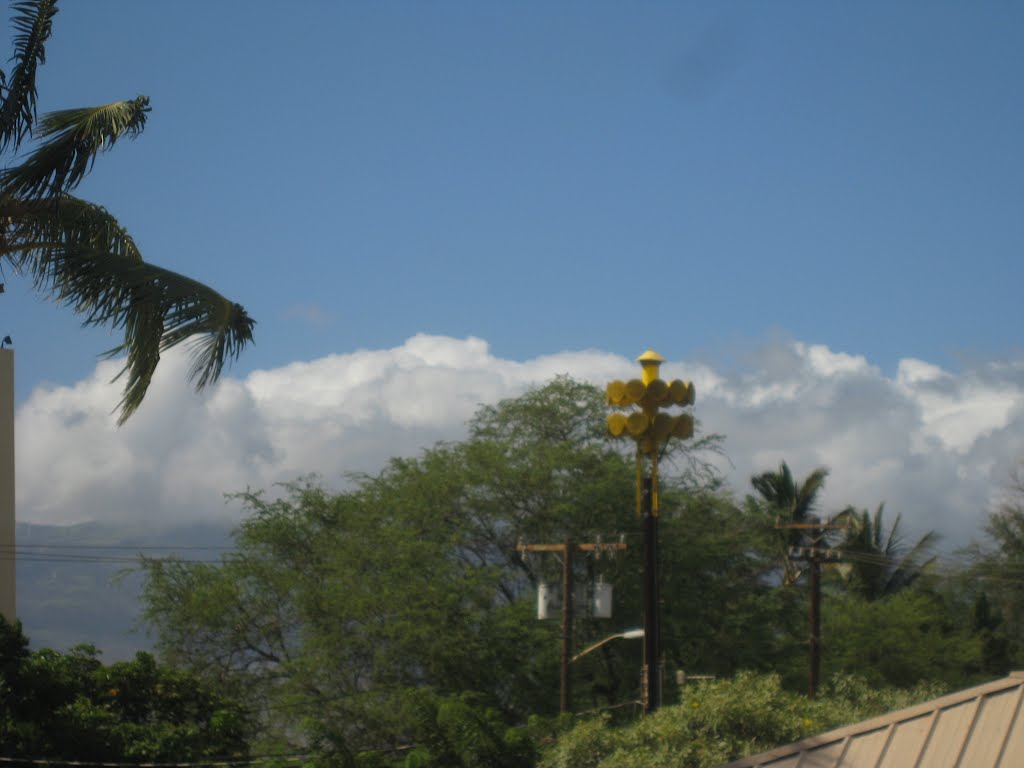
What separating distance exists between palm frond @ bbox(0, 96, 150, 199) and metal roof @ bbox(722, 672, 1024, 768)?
7.26 m

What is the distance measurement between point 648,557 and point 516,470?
75.0 feet

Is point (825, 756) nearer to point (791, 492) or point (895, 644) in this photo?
point (895, 644)

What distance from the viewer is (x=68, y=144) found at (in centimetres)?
991

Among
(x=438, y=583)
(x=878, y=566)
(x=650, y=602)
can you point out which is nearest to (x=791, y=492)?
(x=878, y=566)

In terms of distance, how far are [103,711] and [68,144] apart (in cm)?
921

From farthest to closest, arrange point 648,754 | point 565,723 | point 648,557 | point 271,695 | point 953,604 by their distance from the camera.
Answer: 1. point 953,604
2. point 271,695
3. point 565,723
4. point 648,557
5. point 648,754

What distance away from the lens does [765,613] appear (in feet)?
121

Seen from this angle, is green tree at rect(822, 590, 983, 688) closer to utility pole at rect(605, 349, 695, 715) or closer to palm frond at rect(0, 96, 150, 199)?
utility pole at rect(605, 349, 695, 715)

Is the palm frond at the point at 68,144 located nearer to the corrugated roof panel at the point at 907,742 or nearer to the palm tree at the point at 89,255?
the palm tree at the point at 89,255

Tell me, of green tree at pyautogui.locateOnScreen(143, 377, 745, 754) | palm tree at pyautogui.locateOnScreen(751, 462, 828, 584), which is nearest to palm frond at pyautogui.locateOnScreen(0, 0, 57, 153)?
green tree at pyautogui.locateOnScreen(143, 377, 745, 754)

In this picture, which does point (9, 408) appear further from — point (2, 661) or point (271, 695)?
point (271, 695)

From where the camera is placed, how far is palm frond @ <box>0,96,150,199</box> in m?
9.83

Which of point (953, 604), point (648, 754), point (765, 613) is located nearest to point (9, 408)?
point (648, 754)

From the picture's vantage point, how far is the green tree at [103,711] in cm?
1560
